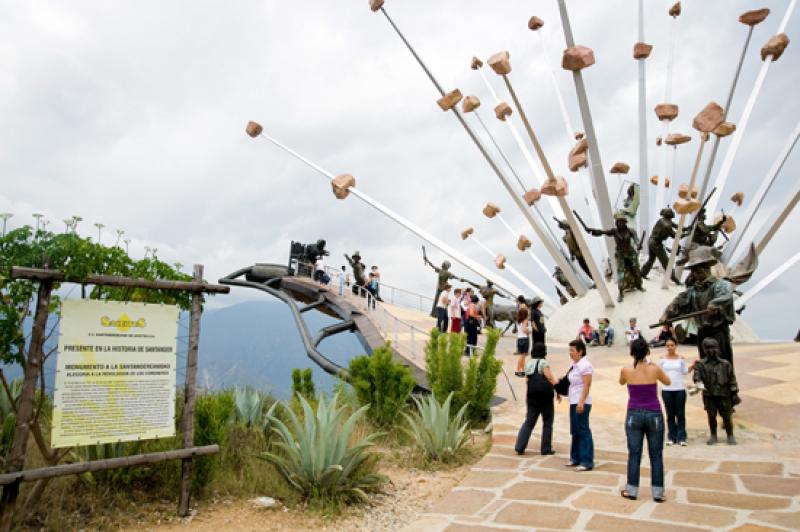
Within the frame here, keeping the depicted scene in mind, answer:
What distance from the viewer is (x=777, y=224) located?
1359 centimetres

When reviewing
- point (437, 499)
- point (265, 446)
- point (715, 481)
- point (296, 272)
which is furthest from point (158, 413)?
point (296, 272)

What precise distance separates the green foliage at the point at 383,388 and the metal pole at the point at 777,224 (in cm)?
1112

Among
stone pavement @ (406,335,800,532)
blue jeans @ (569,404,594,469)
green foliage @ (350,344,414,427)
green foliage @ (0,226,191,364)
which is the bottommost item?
stone pavement @ (406,335,800,532)

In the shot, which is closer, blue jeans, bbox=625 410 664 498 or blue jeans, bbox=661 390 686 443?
blue jeans, bbox=625 410 664 498

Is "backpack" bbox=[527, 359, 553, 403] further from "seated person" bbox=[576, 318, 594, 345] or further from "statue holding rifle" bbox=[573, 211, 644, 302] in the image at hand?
"statue holding rifle" bbox=[573, 211, 644, 302]

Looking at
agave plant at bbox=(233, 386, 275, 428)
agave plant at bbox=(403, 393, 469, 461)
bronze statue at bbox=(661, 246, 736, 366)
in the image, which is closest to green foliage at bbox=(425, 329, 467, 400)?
agave plant at bbox=(403, 393, 469, 461)

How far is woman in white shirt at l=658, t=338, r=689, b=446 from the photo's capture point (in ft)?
20.0

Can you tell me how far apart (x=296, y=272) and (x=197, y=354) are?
16278mm

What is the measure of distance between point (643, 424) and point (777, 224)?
12.3 metres

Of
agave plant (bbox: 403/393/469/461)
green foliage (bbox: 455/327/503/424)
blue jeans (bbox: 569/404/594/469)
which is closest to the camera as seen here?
blue jeans (bbox: 569/404/594/469)

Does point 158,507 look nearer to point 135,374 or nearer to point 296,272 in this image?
point 135,374

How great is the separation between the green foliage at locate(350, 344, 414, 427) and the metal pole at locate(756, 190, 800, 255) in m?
11.1

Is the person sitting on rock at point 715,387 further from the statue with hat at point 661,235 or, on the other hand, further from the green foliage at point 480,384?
the statue with hat at point 661,235

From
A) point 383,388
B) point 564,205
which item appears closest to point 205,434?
point 383,388
